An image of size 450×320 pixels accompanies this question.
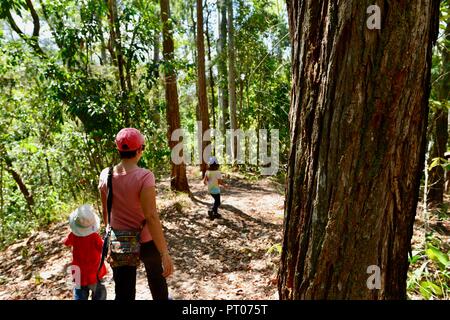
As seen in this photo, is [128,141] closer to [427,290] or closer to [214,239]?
[427,290]

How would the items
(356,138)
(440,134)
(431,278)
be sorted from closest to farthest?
(356,138) < (431,278) < (440,134)

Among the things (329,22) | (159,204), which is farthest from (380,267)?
(159,204)

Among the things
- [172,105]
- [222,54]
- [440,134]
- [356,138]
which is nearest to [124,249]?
[356,138]

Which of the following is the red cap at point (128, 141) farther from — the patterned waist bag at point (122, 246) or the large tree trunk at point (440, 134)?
the large tree trunk at point (440, 134)

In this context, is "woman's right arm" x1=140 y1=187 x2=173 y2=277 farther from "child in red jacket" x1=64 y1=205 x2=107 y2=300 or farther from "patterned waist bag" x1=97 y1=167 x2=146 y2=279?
"child in red jacket" x1=64 y1=205 x2=107 y2=300

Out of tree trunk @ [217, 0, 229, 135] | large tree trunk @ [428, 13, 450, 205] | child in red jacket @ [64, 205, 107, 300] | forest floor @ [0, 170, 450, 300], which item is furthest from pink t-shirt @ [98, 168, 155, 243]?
tree trunk @ [217, 0, 229, 135]

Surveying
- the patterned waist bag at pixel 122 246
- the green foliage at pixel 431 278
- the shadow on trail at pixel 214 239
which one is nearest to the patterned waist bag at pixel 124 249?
the patterned waist bag at pixel 122 246

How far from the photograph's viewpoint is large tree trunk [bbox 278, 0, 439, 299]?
155cm

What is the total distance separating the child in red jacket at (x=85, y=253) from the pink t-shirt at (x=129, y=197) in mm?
616

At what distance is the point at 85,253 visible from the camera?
3.34 metres

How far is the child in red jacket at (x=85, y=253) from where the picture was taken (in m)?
3.30

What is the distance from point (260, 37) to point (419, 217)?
13.1 metres

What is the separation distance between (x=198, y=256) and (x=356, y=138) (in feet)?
15.0

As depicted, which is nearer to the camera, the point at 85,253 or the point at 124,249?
the point at 124,249
